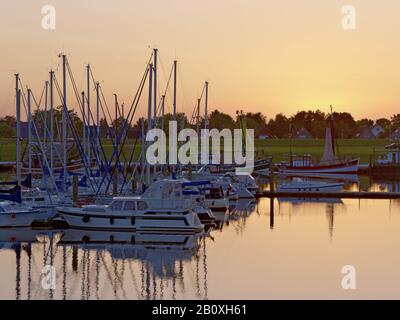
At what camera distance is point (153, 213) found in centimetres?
4825

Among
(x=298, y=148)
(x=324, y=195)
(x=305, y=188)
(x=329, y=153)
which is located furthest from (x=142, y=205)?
(x=298, y=148)

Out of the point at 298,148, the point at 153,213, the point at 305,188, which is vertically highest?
the point at 298,148

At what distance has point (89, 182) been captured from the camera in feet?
206

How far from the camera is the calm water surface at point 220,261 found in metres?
35.1

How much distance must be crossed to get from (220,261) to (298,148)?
442 ft

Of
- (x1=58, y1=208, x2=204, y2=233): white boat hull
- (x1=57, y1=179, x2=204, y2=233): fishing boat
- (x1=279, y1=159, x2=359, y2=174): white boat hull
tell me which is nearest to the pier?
(x1=58, y1=208, x2=204, y2=233): white boat hull

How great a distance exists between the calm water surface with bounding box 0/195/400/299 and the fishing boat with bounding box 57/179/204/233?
74 cm

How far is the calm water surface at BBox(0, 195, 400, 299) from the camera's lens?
115ft

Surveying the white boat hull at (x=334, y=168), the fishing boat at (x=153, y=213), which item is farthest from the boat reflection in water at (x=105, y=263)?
the white boat hull at (x=334, y=168)

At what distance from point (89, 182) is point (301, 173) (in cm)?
4965

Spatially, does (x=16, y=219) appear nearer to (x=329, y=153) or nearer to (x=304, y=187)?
(x=304, y=187)

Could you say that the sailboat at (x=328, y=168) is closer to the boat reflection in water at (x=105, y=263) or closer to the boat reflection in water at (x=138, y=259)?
the boat reflection in water at (x=105, y=263)

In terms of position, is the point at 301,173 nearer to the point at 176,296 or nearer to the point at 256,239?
the point at 256,239
